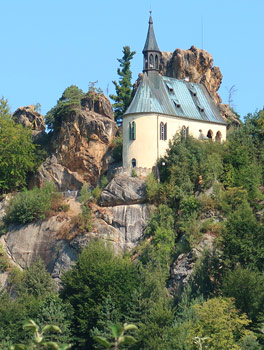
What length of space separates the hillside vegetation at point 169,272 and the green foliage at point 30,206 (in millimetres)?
89

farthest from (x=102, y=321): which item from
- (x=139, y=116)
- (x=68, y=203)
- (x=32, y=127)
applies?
(x=32, y=127)

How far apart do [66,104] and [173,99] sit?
10.2 m

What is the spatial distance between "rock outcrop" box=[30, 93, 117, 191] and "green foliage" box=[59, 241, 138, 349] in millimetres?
14021

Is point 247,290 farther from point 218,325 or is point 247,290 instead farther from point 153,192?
point 153,192

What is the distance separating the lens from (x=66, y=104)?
6975cm

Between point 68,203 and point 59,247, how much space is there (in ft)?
13.9

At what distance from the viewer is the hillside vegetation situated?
4772cm

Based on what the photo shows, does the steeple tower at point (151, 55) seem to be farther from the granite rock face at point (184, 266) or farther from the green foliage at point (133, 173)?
the granite rock face at point (184, 266)

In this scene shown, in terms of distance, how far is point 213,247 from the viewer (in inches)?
2105

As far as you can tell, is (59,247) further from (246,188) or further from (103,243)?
(246,188)

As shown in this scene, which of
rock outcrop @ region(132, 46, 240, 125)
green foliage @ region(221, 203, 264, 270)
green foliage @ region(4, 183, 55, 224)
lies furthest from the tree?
green foliage @ region(221, 203, 264, 270)

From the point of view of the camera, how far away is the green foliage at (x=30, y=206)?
61906 millimetres

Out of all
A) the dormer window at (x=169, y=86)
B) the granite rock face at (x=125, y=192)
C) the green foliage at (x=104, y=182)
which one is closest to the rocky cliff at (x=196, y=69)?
the dormer window at (x=169, y=86)

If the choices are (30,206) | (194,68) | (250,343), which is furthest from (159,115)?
(250,343)
